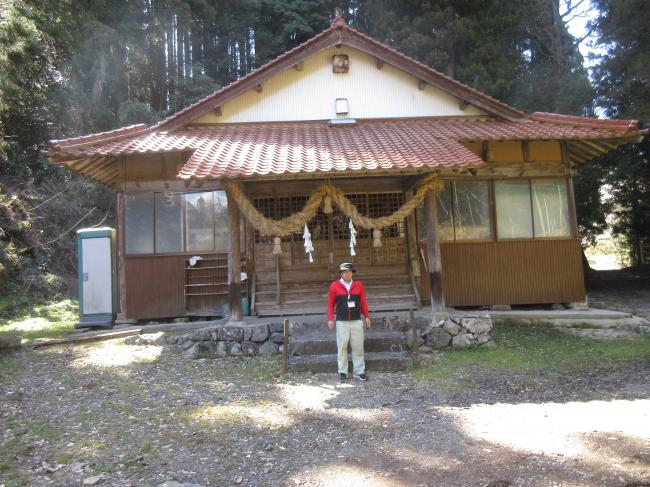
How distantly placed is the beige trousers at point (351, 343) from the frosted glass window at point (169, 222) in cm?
480

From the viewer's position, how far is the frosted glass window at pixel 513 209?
32.5ft

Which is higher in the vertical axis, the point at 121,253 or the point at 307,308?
the point at 121,253

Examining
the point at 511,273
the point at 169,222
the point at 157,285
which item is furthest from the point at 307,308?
the point at 511,273

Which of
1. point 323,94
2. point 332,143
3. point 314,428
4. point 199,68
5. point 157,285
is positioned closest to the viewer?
point 314,428

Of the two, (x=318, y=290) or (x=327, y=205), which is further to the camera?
(x=318, y=290)

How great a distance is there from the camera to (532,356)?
24.7 ft

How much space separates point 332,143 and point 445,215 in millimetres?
2994

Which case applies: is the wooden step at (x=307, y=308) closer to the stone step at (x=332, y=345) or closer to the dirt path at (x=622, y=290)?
the stone step at (x=332, y=345)

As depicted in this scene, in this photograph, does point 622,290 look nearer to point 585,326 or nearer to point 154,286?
point 585,326

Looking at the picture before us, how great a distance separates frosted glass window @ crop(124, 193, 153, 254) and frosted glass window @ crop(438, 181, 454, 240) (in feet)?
20.4

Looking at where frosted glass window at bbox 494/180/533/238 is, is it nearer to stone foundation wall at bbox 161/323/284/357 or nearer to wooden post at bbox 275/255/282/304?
wooden post at bbox 275/255/282/304

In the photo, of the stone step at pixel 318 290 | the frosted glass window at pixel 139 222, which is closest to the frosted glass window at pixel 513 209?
the stone step at pixel 318 290

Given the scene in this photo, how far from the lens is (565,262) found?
9.77m

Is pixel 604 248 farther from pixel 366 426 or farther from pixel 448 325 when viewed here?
pixel 366 426
